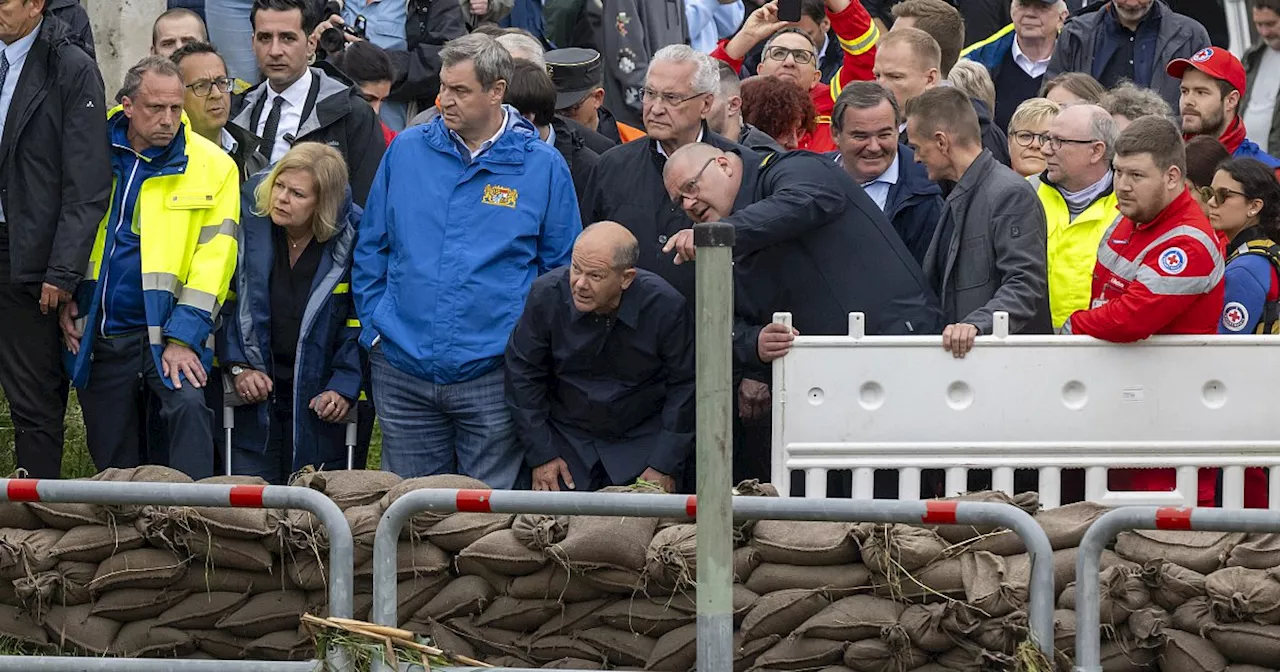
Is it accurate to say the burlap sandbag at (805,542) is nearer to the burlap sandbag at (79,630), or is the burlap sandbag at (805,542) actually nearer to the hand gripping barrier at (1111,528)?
the hand gripping barrier at (1111,528)

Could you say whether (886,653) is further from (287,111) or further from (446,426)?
(287,111)

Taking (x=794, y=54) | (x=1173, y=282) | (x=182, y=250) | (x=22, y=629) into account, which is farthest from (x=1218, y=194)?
(x=22, y=629)

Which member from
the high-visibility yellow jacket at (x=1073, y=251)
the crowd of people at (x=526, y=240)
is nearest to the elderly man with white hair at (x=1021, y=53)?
the crowd of people at (x=526, y=240)

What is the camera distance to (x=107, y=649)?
547 centimetres

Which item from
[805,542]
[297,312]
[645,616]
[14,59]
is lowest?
[645,616]

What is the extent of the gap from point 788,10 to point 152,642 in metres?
5.85

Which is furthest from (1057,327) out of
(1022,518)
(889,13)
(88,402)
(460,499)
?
(889,13)

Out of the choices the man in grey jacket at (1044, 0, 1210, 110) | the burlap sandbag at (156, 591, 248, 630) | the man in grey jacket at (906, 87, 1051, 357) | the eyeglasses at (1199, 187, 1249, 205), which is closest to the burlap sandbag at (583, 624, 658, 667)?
the burlap sandbag at (156, 591, 248, 630)

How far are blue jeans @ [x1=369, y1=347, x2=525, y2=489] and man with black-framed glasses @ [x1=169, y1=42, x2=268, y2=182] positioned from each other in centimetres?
130

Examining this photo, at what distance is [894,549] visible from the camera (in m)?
5.11

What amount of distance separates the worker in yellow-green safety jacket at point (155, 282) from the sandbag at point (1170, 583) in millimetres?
3969

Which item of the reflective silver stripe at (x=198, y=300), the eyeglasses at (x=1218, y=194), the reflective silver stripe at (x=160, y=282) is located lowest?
the reflective silver stripe at (x=198, y=300)

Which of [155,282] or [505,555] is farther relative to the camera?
[155,282]

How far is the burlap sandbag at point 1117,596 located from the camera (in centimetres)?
502
